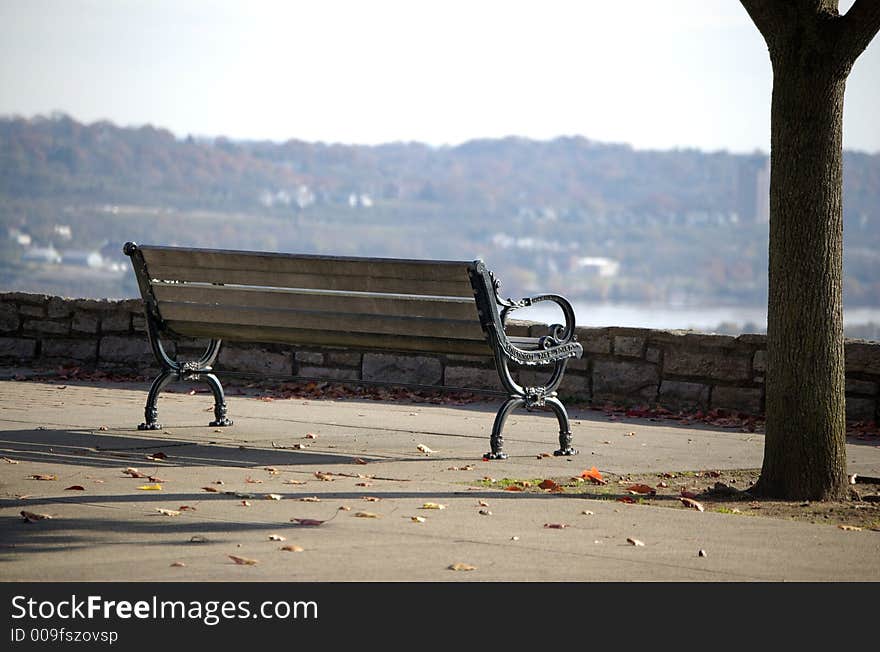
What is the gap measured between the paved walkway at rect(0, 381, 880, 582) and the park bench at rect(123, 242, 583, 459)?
15.0 inches

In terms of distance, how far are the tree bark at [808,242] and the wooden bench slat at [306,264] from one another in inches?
59.9

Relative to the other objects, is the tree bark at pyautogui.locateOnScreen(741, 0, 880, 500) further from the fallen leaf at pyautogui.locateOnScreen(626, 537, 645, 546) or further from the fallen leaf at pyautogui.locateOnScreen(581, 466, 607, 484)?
the fallen leaf at pyautogui.locateOnScreen(626, 537, 645, 546)

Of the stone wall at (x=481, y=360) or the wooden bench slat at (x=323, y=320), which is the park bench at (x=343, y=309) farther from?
the stone wall at (x=481, y=360)

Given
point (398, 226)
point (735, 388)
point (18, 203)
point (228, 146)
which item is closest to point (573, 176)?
point (398, 226)

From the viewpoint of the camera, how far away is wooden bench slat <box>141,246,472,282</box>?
6160 millimetres

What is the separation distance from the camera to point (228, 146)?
83625mm

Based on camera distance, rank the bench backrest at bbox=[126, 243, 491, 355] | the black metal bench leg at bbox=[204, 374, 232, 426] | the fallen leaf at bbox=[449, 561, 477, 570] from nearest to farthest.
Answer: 1. the fallen leaf at bbox=[449, 561, 477, 570]
2. the bench backrest at bbox=[126, 243, 491, 355]
3. the black metal bench leg at bbox=[204, 374, 232, 426]

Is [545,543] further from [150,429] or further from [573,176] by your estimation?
[573,176]

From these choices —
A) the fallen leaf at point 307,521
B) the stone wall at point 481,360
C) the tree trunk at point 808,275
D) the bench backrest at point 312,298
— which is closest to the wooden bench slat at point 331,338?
the bench backrest at point 312,298

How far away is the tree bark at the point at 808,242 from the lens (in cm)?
514

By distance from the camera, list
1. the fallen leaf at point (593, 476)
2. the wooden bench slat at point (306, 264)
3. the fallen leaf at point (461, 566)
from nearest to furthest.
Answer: the fallen leaf at point (461, 566), the fallen leaf at point (593, 476), the wooden bench slat at point (306, 264)

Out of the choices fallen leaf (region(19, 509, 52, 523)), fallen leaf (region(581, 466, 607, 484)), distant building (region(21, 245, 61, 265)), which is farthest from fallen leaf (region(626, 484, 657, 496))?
distant building (region(21, 245, 61, 265))

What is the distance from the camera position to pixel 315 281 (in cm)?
658

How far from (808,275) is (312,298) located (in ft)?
8.60
